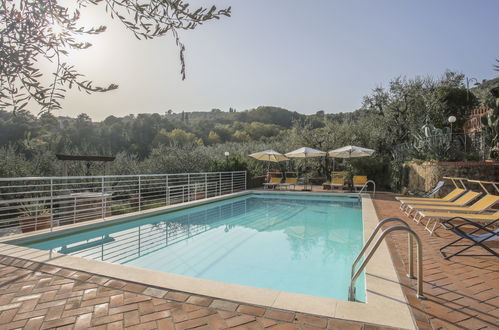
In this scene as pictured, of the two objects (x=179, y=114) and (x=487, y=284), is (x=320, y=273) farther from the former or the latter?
(x=179, y=114)

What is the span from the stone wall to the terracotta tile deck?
6181 mm

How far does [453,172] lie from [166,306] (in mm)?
9203

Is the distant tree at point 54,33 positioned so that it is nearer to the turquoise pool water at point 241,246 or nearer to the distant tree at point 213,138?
the turquoise pool water at point 241,246

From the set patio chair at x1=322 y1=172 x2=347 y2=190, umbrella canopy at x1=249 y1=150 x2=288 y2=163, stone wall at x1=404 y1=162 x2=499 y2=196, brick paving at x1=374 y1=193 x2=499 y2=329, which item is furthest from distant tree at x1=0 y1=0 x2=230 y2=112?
umbrella canopy at x1=249 y1=150 x2=288 y2=163

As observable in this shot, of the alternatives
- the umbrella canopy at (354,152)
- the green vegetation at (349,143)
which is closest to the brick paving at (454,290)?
the green vegetation at (349,143)

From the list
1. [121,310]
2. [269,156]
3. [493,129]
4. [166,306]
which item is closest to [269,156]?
[269,156]

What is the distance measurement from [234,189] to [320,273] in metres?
9.29

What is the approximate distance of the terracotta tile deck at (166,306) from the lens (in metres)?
Answer: 2.35

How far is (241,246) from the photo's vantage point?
19.7 ft

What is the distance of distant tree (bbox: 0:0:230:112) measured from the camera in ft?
3.59

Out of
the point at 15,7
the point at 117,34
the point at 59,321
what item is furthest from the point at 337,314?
the point at 15,7

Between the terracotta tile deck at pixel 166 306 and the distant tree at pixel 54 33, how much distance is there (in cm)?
191

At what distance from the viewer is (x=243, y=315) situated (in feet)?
8.17

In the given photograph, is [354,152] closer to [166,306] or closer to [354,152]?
[354,152]
